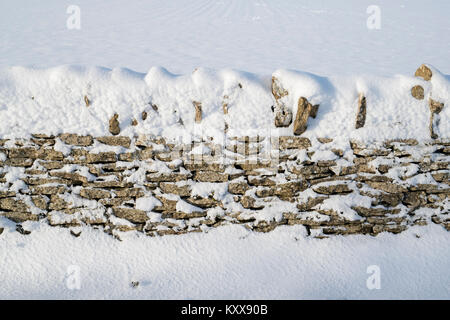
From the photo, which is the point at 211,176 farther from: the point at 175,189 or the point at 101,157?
the point at 101,157

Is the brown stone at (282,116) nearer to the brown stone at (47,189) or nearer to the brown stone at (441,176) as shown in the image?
the brown stone at (441,176)

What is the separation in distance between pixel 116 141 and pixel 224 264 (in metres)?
1.40

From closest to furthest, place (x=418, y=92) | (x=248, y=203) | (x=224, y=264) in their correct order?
(x=224, y=264)
(x=248, y=203)
(x=418, y=92)

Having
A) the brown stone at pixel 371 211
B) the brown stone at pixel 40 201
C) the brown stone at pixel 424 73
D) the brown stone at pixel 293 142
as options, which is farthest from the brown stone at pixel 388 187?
the brown stone at pixel 40 201

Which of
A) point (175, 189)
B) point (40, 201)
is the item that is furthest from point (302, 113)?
point (40, 201)

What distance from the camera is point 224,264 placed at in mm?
2959

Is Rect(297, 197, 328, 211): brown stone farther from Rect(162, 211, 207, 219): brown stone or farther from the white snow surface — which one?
Rect(162, 211, 207, 219): brown stone

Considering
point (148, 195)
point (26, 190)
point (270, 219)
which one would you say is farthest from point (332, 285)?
point (26, 190)

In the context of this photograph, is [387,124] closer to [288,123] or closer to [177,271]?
[288,123]

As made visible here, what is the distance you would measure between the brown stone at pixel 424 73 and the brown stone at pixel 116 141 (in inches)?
108

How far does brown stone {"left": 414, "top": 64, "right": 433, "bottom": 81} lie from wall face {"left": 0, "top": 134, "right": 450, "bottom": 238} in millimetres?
606

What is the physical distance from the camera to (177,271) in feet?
9.56

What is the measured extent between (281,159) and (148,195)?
1.20 meters

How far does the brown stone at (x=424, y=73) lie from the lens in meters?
3.20
